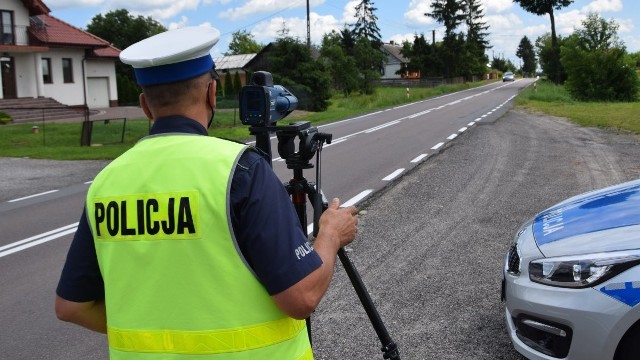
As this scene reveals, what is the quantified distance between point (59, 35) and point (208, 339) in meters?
43.0

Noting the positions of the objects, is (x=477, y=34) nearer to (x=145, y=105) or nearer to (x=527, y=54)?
(x=527, y=54)

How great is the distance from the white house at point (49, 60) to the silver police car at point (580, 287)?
1324 inches

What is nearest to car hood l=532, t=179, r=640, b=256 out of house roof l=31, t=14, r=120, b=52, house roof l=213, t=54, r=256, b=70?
house roof l=31, t=14, r=120, b=52

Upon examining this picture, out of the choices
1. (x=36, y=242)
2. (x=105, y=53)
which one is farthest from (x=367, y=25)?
(x=36, y=242)

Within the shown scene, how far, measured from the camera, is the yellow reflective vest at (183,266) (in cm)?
162

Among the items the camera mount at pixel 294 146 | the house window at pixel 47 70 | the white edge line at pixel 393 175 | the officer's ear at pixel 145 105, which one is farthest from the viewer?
the house window at pixel 47 70

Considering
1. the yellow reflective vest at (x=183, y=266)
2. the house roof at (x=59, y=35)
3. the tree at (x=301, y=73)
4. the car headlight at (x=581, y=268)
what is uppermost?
the house roof at (x=59, y=35)

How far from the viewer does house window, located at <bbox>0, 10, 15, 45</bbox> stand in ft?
119

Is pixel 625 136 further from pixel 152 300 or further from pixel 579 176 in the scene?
pixel 152 300

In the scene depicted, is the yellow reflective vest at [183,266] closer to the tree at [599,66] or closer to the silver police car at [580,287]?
the silver police car at [580,287]

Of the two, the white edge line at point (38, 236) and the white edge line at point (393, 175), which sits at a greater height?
the white edge line at point (393, 175)

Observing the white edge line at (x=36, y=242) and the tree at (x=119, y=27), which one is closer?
the white edge line at (x=36, y=242)

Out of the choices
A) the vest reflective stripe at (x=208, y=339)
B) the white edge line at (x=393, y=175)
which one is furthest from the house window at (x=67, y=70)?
the vest reflective stripe at (x=208, y=339)

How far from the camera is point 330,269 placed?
70.2 inches
